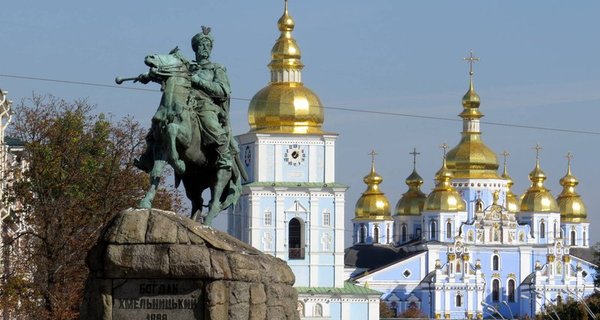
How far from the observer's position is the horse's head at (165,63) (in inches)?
867

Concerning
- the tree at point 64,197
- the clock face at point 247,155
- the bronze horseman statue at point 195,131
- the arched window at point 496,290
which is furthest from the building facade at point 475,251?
the bronze horseman statue at point 195,131

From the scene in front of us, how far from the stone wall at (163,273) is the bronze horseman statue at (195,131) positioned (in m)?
0.45

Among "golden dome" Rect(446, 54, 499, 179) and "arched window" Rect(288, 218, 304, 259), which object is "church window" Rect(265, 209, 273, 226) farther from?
"golden dome" Rect(446, 54, 499, 179)

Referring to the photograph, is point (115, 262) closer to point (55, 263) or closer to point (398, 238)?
point (55, 263)

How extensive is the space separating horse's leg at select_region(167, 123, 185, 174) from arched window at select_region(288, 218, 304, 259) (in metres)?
84.8

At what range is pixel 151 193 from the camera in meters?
21.7

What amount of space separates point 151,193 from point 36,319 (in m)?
19.3

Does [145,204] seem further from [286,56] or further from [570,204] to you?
[570,204]

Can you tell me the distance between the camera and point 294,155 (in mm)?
107625

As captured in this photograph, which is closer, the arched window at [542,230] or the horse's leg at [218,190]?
the horse's leg at [218,190]

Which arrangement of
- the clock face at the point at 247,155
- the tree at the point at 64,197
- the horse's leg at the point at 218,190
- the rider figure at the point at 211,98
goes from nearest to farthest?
the rider figure at the point at 211,98 → the horse's leg at the point at 218,190 → the tree at the point at 64,197 → the clock face at the point at 247,155

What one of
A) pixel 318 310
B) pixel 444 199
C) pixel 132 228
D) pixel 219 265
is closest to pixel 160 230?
pixel 132 228

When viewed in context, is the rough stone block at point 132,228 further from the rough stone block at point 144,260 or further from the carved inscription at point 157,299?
the carved inscription at point 157,299

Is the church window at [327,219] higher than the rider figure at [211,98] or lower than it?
higher
